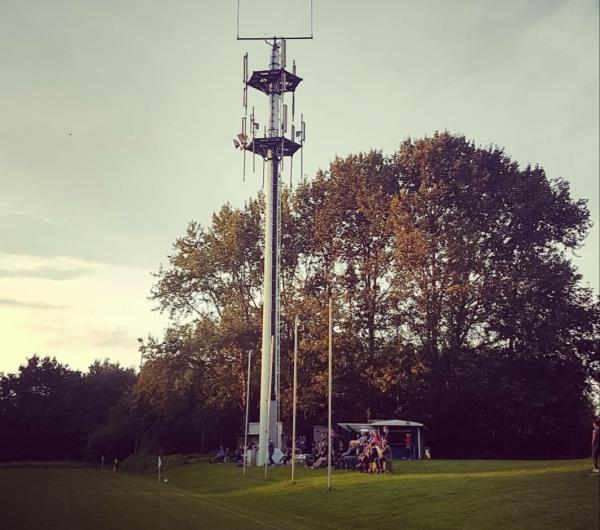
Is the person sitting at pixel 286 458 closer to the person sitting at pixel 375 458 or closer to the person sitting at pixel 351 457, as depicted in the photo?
the person sitting at pixel 351 457

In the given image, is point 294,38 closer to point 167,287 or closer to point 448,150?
point 448,150

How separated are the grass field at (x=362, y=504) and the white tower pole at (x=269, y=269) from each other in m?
14.0

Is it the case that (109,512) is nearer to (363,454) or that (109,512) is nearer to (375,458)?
(375,458)

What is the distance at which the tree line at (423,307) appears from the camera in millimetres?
57438

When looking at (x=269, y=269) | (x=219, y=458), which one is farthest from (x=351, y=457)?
(x=219, y=458)

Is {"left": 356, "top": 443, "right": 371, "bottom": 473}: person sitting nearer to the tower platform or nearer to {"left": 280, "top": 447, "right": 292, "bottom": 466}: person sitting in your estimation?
{"left": 280, "top": 447, "right": 292, "bottom": 466}: person sitting

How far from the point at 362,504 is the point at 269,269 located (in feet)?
102

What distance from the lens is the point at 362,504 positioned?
95.4 feet

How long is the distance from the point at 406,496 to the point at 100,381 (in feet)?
343

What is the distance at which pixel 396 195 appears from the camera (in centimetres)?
6331

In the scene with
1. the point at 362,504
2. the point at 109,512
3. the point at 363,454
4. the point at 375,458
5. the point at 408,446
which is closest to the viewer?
the point at 109,512

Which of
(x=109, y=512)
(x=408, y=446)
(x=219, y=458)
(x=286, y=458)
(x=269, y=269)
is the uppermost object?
(x=269, y=269)

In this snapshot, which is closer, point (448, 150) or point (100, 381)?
point (448, 150)

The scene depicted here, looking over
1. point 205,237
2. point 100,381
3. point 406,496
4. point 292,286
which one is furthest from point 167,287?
point 100,381
